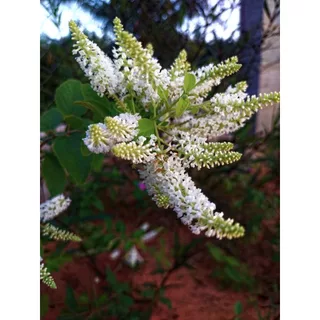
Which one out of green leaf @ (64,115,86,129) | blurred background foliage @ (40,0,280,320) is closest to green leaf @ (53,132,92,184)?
green leaf @ (64,115,86,129)

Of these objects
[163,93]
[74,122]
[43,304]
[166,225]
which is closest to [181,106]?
[163,93]

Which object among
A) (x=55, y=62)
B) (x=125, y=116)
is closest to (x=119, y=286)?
(x=55, y=62)

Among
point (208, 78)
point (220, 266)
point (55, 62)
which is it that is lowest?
point (220, 266)

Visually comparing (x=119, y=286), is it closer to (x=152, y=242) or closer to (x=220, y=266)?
(x=152, y=242)

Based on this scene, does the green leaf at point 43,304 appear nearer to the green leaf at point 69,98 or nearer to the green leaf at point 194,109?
the green leaf at point 69,98

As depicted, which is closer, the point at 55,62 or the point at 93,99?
the point at 93,99

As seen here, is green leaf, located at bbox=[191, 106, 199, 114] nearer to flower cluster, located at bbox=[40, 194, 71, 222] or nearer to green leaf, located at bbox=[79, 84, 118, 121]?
green leaf, located at bbox=[79, 84, 118, 121]
